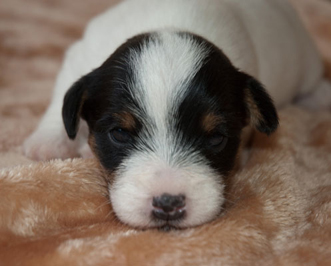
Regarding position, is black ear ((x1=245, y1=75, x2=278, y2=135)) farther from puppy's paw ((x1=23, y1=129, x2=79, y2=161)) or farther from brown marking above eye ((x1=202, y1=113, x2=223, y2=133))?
puppy's paw ((x1=23, y1=129, x2=79, y2=161))

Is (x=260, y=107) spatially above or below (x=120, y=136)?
above

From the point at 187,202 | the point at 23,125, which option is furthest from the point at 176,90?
the point at 23,125

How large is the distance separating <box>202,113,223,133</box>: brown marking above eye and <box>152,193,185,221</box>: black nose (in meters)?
0.40

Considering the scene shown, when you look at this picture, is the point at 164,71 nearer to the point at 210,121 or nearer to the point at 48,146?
the point at 210,121

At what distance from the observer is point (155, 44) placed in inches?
94.0

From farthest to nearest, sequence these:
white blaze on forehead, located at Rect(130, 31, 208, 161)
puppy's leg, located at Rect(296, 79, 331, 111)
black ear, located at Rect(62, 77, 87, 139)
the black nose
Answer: puppy's leg, located at Rect(296, 79, 331, 111)
black ear, located at Rect(62, 77, 87, 139)
white blaze on forehead, located at Rect(130, 31, 208, 161)
the black nose

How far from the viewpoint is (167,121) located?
2.17 meters

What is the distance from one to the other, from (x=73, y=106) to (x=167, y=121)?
1.88ft

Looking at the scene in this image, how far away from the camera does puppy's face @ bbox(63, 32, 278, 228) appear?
2029 millimetres

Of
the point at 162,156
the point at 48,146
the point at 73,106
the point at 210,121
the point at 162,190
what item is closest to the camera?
the point at 162,190

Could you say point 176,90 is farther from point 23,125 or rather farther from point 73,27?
point 73,27

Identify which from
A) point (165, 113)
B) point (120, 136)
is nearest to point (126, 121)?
point (120, 136)

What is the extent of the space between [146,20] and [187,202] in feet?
4.75

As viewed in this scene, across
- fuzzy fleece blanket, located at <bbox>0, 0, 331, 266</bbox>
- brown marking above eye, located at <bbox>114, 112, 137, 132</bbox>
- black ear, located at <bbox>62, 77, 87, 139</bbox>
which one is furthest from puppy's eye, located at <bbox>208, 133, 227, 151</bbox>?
black ear, located at <bbox>62, 77, 87, 139</bbox>
